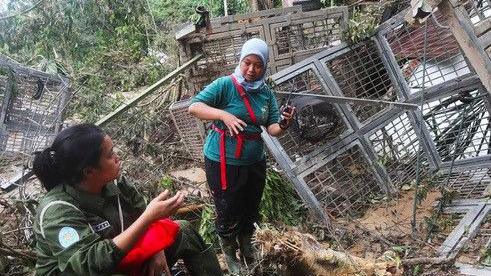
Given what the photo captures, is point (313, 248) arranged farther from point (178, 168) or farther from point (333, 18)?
point (178, 168)

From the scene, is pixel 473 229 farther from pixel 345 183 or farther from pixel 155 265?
pixel 155 265

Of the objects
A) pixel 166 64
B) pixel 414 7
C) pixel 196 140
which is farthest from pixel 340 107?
pixel 166 64

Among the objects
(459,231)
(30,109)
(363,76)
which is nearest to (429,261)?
(459,231)

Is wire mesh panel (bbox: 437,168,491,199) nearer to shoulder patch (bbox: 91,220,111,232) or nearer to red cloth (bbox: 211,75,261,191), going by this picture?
red cloth (bbox: 211,75,261,191)

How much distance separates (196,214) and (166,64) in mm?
6789

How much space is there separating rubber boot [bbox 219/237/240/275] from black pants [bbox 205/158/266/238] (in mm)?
66

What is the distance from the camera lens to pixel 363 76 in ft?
14.9

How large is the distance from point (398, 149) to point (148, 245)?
323 cm

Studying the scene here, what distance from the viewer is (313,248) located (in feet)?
9.36

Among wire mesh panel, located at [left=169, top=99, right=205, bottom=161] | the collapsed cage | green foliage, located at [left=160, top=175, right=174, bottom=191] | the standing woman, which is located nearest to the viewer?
the standing woman

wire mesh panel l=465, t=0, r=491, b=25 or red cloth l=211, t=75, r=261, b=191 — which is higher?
red cloth l=211, t=75, r=261, b=191

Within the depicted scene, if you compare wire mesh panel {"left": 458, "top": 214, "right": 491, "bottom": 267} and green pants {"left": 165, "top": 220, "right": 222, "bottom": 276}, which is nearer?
green pants {"left": 165, "top": 220, "right": 222, "bottom": 276}

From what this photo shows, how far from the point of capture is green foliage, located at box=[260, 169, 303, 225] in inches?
169

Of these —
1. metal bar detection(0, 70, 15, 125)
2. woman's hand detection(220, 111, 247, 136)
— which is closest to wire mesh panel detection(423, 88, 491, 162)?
woman's hand detection(220, 111, 247, 136)
